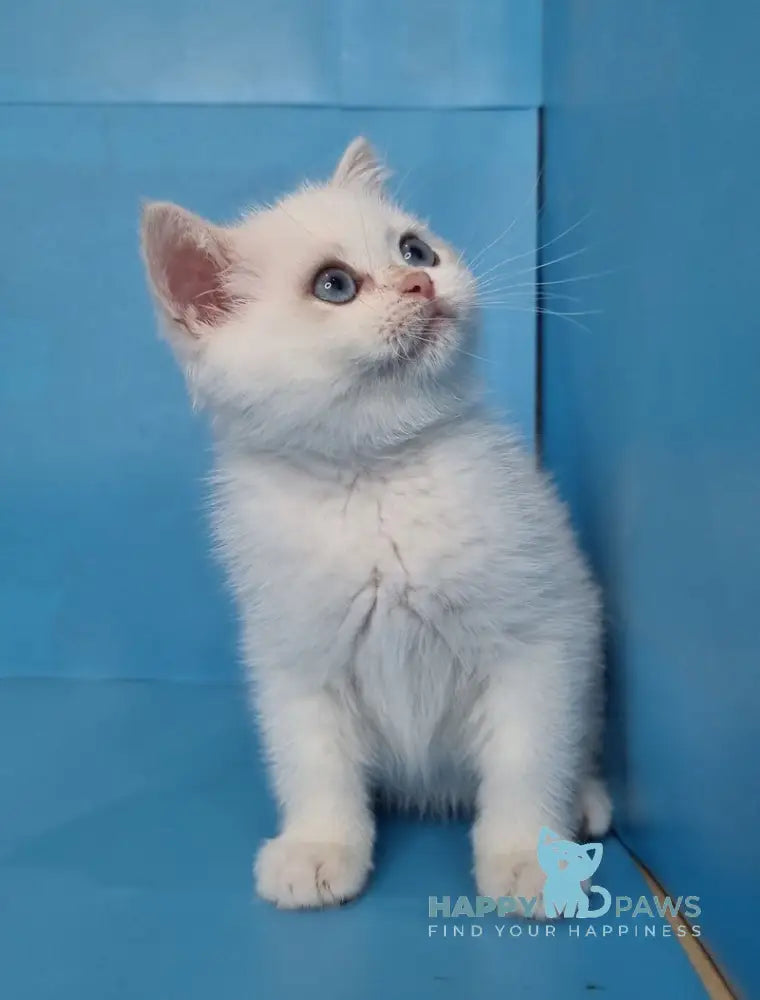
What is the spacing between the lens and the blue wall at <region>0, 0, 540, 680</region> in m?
1.83

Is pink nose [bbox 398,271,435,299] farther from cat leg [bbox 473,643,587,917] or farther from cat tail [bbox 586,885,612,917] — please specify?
cat tail [bbox 586,885,612,917]

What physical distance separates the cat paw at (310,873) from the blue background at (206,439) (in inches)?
0.9

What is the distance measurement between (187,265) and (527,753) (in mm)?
651

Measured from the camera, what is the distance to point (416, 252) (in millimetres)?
1229

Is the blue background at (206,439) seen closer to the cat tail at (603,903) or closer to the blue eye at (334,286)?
the cat tail at (603,903)

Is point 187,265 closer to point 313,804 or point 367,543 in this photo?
point 367,543

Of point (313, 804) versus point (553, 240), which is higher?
point (553, 240)

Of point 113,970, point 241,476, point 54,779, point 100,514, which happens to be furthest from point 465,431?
point 100,514

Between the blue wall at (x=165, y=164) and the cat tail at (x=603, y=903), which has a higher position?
the blue wall at (x=165, y=164)

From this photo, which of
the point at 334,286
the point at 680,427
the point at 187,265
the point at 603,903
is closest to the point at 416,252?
the point at 334,286

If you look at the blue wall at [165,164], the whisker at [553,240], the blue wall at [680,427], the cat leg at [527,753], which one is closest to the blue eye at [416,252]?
the whisker at [553,240]

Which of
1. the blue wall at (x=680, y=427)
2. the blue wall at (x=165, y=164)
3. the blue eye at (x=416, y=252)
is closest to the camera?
the blue wall at (x=680, y=427)

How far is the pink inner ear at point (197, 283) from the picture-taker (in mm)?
1144

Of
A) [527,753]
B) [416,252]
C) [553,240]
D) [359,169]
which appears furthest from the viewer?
[553,240]
